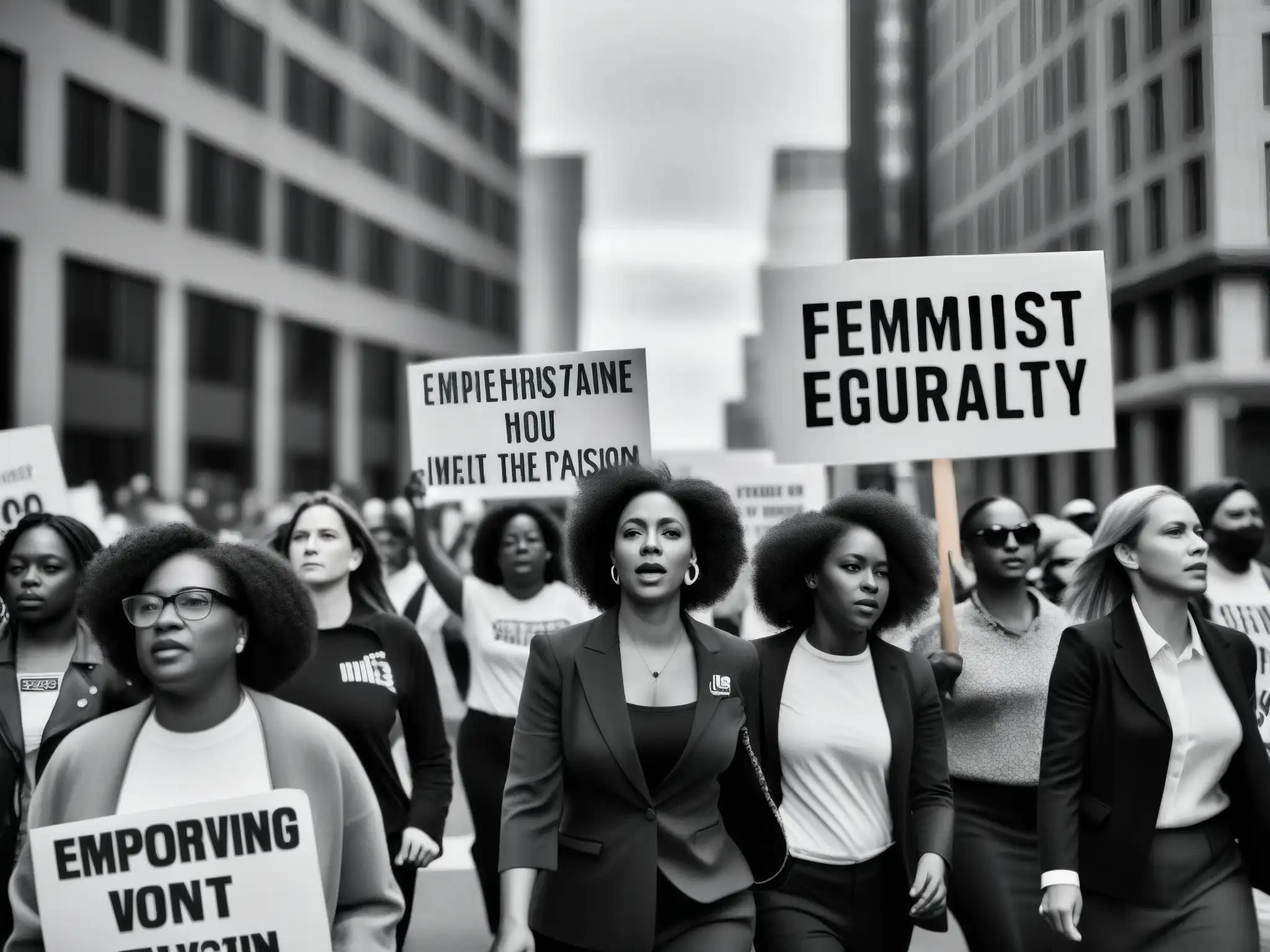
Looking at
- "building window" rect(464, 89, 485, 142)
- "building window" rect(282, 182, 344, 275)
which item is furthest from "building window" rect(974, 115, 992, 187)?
"building window" rect(464, 89, 485, 142)

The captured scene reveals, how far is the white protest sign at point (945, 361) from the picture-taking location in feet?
21.0

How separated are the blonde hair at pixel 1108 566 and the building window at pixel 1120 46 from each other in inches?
736

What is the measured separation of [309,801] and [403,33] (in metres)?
55.1

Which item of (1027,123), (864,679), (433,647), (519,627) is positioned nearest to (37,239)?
(1027,123)

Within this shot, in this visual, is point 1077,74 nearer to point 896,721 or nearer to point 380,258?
point 896,721

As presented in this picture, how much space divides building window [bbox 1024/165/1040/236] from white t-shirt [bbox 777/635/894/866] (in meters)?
18.6

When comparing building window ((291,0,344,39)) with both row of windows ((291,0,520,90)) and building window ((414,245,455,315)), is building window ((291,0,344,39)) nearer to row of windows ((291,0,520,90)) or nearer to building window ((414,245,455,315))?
row of windows ((291,0,520,90))

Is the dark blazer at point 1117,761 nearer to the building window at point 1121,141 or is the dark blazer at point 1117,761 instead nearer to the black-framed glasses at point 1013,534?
the black-framed glasses at point 1013,534

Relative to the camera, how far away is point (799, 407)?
647cm

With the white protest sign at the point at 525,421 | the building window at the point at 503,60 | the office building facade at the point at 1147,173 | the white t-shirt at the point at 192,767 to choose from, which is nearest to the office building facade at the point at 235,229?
the building window at the point at 503,60

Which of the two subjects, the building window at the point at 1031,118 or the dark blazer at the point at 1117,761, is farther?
the building window at the point at 1031,118

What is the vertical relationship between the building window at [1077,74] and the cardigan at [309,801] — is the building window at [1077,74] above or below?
above

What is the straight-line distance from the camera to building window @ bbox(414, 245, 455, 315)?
5744 centimetres

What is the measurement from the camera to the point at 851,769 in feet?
15.8
